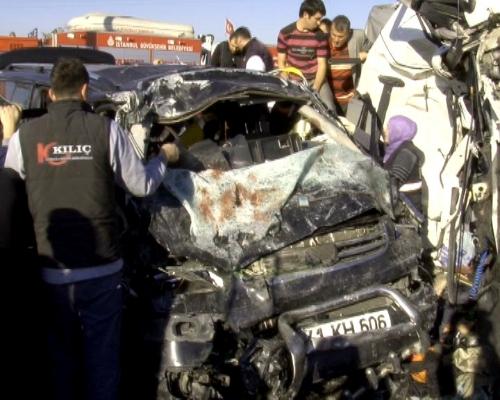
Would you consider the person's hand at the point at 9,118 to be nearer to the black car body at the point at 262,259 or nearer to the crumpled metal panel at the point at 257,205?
the black car body at the point at 262,259

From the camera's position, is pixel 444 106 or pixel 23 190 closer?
pixel 23 190

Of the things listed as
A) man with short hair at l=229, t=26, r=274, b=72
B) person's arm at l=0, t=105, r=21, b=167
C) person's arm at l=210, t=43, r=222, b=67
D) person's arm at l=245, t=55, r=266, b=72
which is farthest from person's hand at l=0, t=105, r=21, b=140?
person's arm at l=210, t=43, r=222, b=67

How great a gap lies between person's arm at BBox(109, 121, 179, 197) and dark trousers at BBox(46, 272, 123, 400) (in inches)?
17.4

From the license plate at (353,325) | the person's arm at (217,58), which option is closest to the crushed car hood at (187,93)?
the license plate at (353,325)

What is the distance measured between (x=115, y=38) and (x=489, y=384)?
13440mm

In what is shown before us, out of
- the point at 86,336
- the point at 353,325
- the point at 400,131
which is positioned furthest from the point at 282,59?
the point at 86,336

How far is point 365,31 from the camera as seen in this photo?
30.6 feet

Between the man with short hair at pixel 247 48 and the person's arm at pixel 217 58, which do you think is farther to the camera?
the person's arm at pixel 217 58

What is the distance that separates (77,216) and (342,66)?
496 centimetres

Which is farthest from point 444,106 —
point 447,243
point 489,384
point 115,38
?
point 115,38

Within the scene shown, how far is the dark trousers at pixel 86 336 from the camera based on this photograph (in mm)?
3555

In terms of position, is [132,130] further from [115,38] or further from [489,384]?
[115,38]

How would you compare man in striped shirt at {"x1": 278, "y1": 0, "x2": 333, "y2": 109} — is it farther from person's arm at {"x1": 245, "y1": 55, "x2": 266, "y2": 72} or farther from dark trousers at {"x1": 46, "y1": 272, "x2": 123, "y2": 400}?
dark trousers at {"x1": 46, "y1": 272, "x2": 123, "y2": 400}

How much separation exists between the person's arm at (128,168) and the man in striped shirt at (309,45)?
4.29 m
